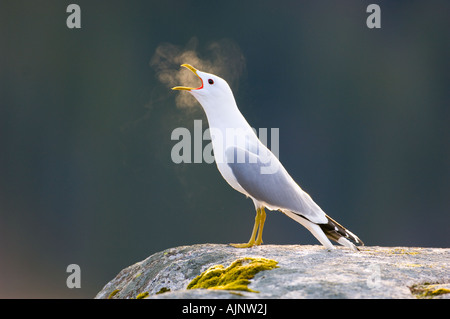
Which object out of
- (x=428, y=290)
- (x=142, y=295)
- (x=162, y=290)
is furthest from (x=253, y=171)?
(x=428, y=290)

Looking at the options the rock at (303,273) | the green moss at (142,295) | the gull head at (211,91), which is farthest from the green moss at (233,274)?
the gull head at (211,91)

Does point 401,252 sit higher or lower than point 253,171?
lower

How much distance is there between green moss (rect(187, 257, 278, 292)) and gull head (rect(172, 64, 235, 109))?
231 cm

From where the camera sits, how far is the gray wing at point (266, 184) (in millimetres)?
6488

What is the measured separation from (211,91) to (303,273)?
3014 millimetres

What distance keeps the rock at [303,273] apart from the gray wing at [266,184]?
0.50m

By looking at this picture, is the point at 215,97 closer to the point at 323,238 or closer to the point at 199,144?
the point at 199,144

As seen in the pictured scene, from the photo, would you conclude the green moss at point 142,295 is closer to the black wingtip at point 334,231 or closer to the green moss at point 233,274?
the green moss at point 233,274

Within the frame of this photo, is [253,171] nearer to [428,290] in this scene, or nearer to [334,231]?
[334,231]

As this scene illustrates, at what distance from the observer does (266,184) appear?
6520 millimetres

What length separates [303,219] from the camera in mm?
6676

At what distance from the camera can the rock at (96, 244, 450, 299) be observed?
4.16 meters
